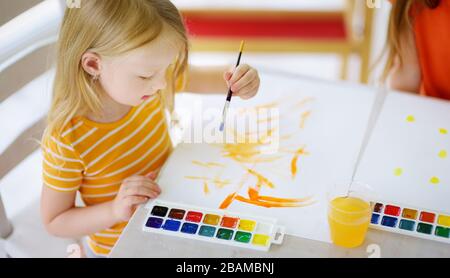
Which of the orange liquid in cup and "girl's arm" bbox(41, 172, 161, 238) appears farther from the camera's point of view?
"girl's arm" bbox(41, 172, 161, 238)

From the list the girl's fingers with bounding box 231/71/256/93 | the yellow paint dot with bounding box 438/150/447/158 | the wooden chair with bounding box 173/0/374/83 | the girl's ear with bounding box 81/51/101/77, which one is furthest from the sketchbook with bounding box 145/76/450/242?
the wooden chair with bounding box 173/0/374/83

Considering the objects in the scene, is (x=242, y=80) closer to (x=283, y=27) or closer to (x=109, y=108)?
(x=109, y=108)

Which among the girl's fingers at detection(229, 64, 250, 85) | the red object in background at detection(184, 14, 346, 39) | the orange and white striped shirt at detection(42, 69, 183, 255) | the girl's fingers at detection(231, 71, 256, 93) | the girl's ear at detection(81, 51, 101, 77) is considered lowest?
the red object in background at detection(184, 14, 346, 39)

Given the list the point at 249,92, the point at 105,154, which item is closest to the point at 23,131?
the point at 105,154

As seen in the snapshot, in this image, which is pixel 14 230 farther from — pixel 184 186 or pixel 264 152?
pixel 264 152

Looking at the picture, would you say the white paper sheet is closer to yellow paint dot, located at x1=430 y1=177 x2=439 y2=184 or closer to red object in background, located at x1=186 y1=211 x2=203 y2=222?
red object in background, located at x1=186 y1=211 x2=203 y2=222

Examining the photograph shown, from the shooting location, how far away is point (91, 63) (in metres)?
1.08

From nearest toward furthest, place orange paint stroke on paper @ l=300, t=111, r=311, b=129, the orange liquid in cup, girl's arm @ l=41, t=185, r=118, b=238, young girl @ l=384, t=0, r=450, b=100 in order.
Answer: the orange liquid in cup < girl's arm @ l=41, t=185, r=118, b=238 < orange paint stroke on paper @ l=300, t=111, r=311, b=129 < young girl @ l=384, t=0, r=450, b=100

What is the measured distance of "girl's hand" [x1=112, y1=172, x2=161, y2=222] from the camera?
1057 millimetres

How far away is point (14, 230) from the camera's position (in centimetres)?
129

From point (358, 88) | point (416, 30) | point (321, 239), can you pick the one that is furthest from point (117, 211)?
point (416, 30)

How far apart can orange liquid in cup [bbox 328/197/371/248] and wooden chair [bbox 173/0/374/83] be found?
1441mm

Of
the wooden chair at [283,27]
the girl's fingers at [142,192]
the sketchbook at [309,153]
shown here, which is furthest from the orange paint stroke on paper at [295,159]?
the wooden chair at [283,27]

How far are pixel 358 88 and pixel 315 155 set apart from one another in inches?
9.9
